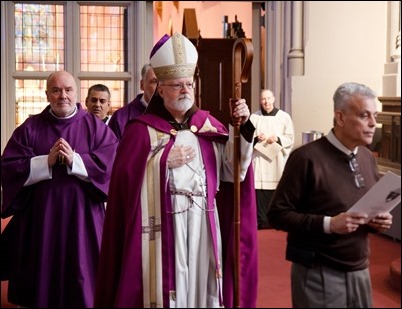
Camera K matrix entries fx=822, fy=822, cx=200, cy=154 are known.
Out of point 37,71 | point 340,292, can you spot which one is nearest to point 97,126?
point 340,292

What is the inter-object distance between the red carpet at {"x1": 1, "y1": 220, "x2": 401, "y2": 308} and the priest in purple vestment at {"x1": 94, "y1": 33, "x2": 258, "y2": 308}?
27 centimetres

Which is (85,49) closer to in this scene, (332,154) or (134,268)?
(134,268)

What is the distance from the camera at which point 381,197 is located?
2717mm

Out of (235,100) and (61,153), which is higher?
(235,100)

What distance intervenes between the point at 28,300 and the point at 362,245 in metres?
2.40

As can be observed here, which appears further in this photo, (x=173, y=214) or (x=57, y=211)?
(x=57, y=211)

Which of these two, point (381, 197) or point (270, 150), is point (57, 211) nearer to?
point (381, 197)

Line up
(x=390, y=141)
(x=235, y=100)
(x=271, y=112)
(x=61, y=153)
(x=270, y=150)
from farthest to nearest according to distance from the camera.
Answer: (x=270, y=150) → (x=271, y=112) → (x=61, y=153) → (x=390, y=141) → (x=235, y=100)

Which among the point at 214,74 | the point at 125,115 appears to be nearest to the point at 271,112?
the point at 214,74

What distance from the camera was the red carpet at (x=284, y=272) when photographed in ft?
10.3

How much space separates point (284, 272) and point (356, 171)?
1380 millimetres

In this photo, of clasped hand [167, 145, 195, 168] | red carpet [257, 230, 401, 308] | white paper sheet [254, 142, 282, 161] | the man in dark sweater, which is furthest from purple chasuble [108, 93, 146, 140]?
white paper sheet [254, 142, 282, 161]

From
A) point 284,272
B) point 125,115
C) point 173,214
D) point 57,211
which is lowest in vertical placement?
point 284,272

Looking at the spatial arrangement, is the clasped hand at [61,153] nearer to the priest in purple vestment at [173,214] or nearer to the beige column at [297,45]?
the priest in purple vestment at [173,214]
